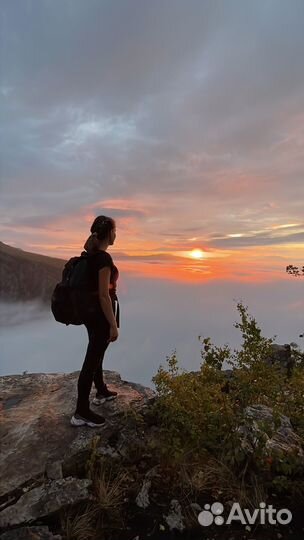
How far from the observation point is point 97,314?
5.18 metres

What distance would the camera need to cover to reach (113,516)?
411cm

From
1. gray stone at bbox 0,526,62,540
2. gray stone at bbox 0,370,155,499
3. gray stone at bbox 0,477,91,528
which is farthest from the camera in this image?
gray stone at bbox 0,370,155,499

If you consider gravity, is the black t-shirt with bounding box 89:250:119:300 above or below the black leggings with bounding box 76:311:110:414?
above

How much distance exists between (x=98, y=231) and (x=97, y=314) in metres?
1.35

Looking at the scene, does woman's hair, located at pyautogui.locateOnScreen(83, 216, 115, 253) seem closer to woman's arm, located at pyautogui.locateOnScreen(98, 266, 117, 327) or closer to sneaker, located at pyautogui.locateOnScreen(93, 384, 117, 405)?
woman's arm, located at pyautogui.locateOnScreen(98, 266, 117, 327)

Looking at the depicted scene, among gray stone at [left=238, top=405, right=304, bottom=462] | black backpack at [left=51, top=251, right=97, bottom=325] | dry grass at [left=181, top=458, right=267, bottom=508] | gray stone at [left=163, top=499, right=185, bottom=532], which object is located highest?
black backpack at [left=51, top=251, right=97, bottom=325]

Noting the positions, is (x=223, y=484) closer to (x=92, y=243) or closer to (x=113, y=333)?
(x=113, y=333)

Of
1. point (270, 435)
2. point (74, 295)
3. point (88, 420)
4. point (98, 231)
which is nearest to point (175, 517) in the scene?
point (270, 435)

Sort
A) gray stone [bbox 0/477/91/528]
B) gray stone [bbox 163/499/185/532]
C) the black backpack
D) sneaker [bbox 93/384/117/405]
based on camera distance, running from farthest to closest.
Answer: sneaker [bbox 93/384/117/405] → the black backpack → gray stone [bbox 163/499/185/532] → gray stone [bbox 0/477/91/528]

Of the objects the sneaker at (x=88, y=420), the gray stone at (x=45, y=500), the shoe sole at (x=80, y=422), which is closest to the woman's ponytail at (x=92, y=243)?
the sneaker at (x=88, y=420)

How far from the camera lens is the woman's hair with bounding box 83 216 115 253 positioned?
17.0 feet

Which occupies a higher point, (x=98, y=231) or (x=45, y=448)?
(x=98, y=231)

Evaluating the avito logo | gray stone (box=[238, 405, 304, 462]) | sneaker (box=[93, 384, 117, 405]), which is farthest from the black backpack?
the avito logo

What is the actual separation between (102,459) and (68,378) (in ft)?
12.2
